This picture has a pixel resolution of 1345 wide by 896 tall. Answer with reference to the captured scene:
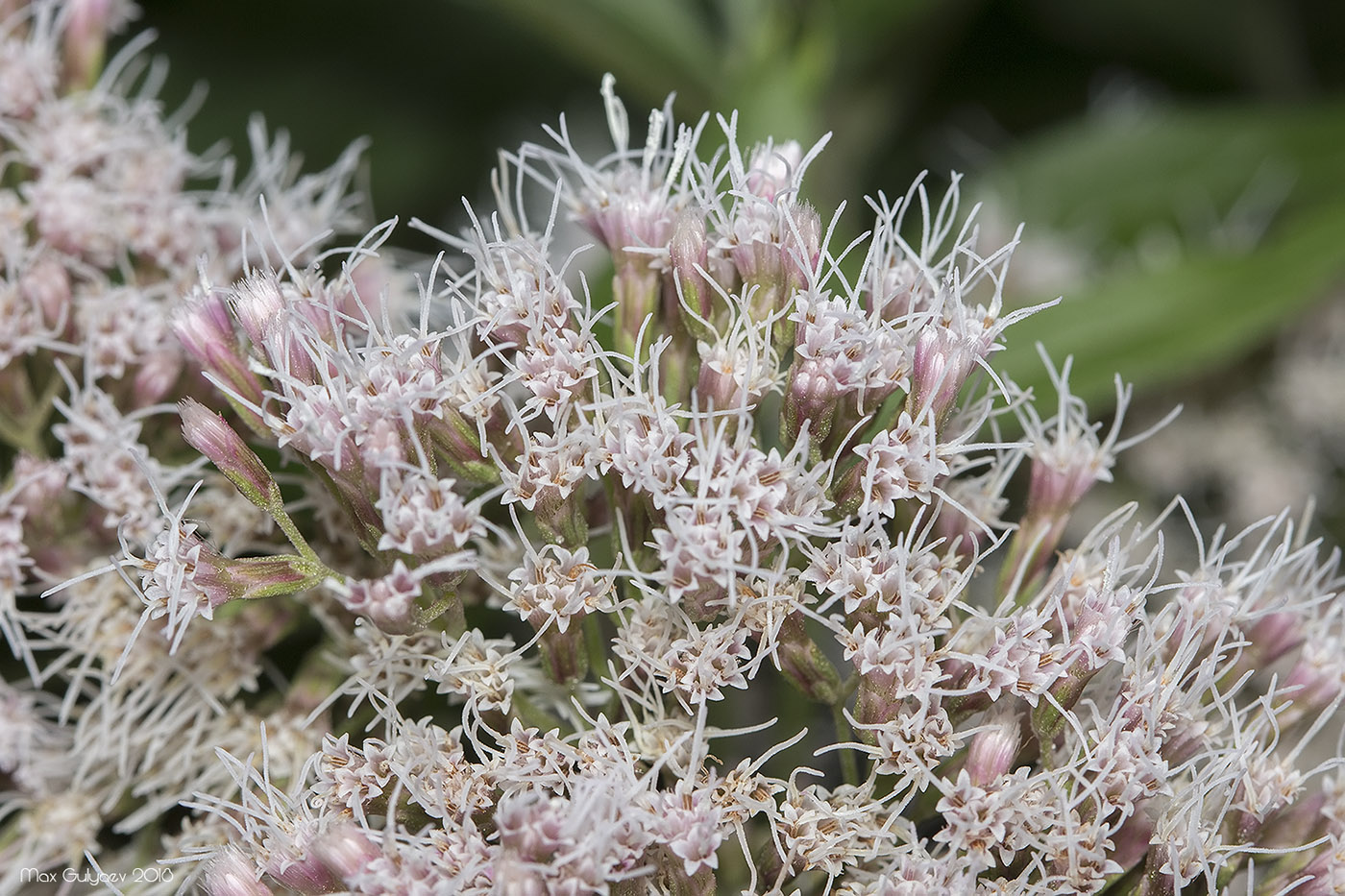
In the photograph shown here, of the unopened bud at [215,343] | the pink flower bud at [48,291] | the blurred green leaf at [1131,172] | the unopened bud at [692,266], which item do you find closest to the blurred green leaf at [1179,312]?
the blurred green leaf at [1131,172]

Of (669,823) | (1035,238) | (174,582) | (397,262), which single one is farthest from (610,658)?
(1035,238)

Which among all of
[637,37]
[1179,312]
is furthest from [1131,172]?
[637,37]

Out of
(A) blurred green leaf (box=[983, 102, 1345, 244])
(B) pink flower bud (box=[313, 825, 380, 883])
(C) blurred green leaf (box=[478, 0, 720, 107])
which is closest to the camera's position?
(B) pink flower bud (box=[313, 825, 380, 883])

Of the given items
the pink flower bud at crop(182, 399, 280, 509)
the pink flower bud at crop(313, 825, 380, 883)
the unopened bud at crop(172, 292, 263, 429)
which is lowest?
the pink flower bud at crop(313, 825, 380, 883)

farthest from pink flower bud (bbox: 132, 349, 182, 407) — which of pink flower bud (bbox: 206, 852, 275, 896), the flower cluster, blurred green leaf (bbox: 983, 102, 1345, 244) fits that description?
blurred green leaf (bbox: 983, 102, 1345, 244)

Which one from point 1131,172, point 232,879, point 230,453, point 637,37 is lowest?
point 232,879

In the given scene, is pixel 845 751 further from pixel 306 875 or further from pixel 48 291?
pixel 48 291

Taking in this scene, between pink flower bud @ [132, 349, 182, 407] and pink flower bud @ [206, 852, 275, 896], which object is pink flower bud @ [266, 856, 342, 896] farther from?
pink flower bud @ [132, 349, 182, 407]
